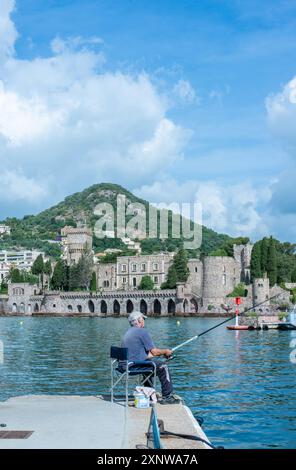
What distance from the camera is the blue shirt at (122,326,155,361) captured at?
1095 centimetres

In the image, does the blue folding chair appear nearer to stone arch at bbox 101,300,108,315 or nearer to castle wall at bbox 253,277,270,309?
castle wall at bbox 253,277,270,309

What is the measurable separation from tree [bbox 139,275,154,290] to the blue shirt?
92.3 meters

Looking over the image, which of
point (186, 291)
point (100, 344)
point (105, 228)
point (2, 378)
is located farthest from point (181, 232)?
point (2, 378)

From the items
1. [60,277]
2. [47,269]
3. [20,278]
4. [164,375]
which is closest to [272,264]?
[60,277]

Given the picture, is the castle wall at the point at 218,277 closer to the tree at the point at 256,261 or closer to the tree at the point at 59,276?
the tree at the point at 256,261

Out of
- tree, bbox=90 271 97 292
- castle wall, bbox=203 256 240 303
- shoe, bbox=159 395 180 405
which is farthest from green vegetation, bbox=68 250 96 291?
shoe, bbox=159 395 180 405

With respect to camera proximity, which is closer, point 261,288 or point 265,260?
point 261,288

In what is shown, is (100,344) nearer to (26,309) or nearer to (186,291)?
(186,291)

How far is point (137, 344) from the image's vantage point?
1099 centimetres

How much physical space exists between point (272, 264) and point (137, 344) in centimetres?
7959

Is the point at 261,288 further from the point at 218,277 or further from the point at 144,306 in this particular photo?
the point at 144,306
